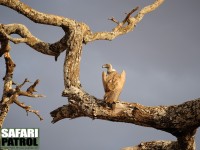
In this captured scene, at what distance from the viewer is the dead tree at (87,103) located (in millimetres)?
6984

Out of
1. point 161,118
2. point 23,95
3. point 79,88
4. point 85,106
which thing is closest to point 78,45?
point 79,88

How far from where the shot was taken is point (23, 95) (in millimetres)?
12766

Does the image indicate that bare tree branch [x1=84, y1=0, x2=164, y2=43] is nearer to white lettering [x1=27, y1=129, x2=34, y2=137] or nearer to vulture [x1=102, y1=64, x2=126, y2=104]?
vulture [x1=102, y1=64, x2=126, y2=104]

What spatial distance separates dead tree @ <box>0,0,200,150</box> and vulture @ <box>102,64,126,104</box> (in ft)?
0.53

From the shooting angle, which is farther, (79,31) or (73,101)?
(79,31)

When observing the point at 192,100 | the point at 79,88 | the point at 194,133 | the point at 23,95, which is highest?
the point at 23,95

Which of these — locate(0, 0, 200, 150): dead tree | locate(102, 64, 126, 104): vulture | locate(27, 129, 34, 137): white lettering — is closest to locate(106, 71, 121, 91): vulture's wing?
locate(102, 64, 126, 104): vulture

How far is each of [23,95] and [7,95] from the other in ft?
2.26

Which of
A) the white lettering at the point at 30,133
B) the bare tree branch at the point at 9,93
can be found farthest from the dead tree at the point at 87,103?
the white lettering at the point at 30,133

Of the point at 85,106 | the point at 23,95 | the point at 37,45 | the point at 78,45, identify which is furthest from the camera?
the point at 23,95

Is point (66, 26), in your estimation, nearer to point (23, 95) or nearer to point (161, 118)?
point (161, 118)

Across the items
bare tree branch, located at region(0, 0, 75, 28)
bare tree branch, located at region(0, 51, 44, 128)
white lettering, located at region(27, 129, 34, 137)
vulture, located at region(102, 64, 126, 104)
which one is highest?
bare tree branch, located at region(0, 0, 75, 28)

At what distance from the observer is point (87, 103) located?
24.2 ft

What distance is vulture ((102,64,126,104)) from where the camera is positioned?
725cm
